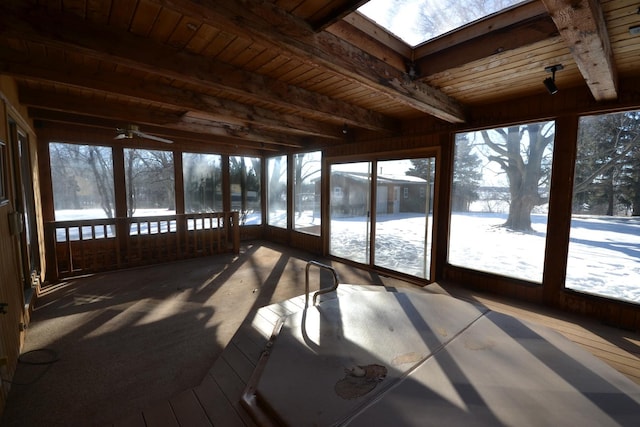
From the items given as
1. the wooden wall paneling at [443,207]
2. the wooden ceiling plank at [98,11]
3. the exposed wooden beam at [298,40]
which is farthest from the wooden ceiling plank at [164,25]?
the wooden wall paneling at [443,207]

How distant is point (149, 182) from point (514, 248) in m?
6.74

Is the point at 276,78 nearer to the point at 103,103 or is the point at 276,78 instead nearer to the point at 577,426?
the point at 103,103

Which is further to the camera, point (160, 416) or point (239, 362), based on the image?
point (239, 362)

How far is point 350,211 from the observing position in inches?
222

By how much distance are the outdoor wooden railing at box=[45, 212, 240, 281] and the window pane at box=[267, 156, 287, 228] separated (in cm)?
142

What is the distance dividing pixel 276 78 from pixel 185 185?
4.48 metres

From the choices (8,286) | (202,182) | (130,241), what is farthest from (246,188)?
(8,286)

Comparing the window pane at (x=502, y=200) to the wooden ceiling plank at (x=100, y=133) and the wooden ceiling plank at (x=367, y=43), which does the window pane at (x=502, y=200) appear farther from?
the wooden ceiling plank at (x=100, y=133)

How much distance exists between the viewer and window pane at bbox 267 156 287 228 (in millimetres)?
7395

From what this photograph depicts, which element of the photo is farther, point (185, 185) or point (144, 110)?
point (185, 185)

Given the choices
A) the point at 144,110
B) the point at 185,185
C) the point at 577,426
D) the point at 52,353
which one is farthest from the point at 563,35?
the point at 185,185

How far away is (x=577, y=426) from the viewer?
139cm

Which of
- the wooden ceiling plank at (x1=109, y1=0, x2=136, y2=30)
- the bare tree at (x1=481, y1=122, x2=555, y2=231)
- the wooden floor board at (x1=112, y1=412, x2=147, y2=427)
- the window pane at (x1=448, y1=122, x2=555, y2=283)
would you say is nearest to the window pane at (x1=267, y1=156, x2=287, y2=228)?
the window pane at (x1=448, y1=122, x2=555, y2=283)

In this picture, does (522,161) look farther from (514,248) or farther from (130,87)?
(130,87)
